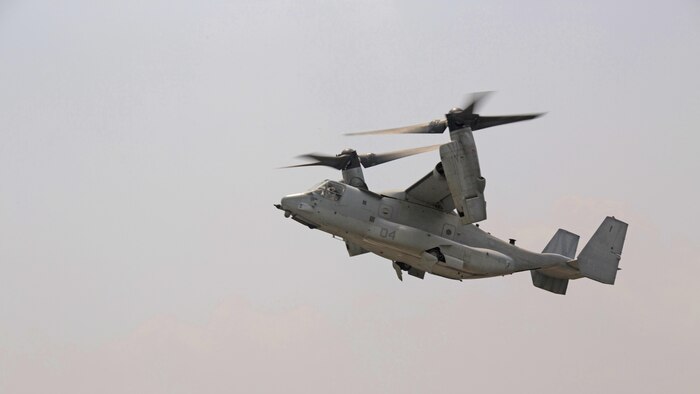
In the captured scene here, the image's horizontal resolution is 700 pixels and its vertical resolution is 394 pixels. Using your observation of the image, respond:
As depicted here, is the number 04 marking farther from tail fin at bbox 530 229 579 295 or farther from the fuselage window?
Answer: tail fin at bbox 530 229 579 295

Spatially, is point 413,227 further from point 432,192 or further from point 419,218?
point 432,192

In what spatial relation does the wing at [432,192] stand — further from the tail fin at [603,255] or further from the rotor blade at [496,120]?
the tail fin at [603,255]

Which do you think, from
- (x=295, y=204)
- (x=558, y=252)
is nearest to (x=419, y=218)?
(x=295, y=204)

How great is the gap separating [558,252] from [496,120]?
8962 millimetres

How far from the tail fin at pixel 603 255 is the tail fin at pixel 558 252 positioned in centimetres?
79

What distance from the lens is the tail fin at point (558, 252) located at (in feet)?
183

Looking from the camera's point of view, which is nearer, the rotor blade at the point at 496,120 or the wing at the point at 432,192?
the rotor blade at the point at 496,120

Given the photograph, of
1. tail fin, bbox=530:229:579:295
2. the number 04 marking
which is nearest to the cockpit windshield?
the number 04 marking

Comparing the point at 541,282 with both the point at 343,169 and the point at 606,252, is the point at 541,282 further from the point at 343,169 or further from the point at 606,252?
the point at 343,169

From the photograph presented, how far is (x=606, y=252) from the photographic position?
182 ft

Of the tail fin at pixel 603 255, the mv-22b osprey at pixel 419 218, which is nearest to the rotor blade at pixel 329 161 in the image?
the mv-22b osprey at pixel 419 218

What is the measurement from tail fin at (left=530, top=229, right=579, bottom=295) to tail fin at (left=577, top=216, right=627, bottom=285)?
79 centimetres

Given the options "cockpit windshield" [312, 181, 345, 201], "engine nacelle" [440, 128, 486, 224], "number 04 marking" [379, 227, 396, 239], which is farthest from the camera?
"cockpit windshield" [312, 181, 345, 201]

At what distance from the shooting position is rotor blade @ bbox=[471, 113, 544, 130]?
49.0m
